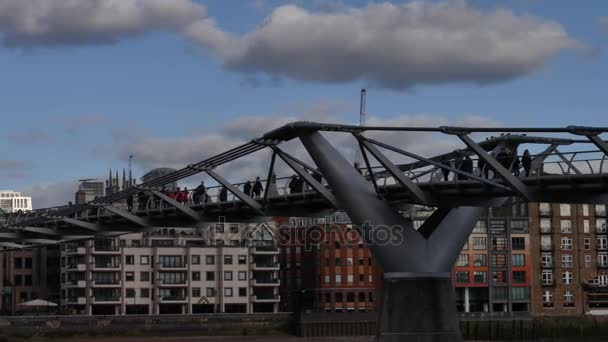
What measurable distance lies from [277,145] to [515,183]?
19.8 metres

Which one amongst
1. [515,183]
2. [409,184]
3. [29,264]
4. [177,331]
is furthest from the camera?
[29,264]

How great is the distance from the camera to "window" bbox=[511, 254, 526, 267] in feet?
550

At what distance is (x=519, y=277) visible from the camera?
550 ft

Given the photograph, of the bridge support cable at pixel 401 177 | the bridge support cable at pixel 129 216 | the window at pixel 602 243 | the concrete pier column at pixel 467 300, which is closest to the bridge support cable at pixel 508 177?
the bridge support cable at pixel 401 177

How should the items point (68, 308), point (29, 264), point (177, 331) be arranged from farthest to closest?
point (29, 264)
point (68, 308)
point (177, 331)

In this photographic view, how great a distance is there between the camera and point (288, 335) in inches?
6068

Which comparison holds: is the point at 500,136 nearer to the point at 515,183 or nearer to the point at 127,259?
the point at 515,183

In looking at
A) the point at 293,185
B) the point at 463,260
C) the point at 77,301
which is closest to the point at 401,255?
the point at 293,185

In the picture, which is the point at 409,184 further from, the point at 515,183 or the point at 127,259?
the point at 127,259

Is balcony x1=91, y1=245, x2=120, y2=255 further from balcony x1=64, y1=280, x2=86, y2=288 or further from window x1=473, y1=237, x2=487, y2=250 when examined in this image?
window x1=473, y1=237, x2=487, y2=250

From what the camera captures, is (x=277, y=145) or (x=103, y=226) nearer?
(x=277, y=145)

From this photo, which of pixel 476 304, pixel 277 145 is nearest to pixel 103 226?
pixel 277 145

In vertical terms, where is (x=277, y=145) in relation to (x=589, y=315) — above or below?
above

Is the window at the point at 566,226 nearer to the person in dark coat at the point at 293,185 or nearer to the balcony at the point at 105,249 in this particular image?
the balcony at the point at 105,249
